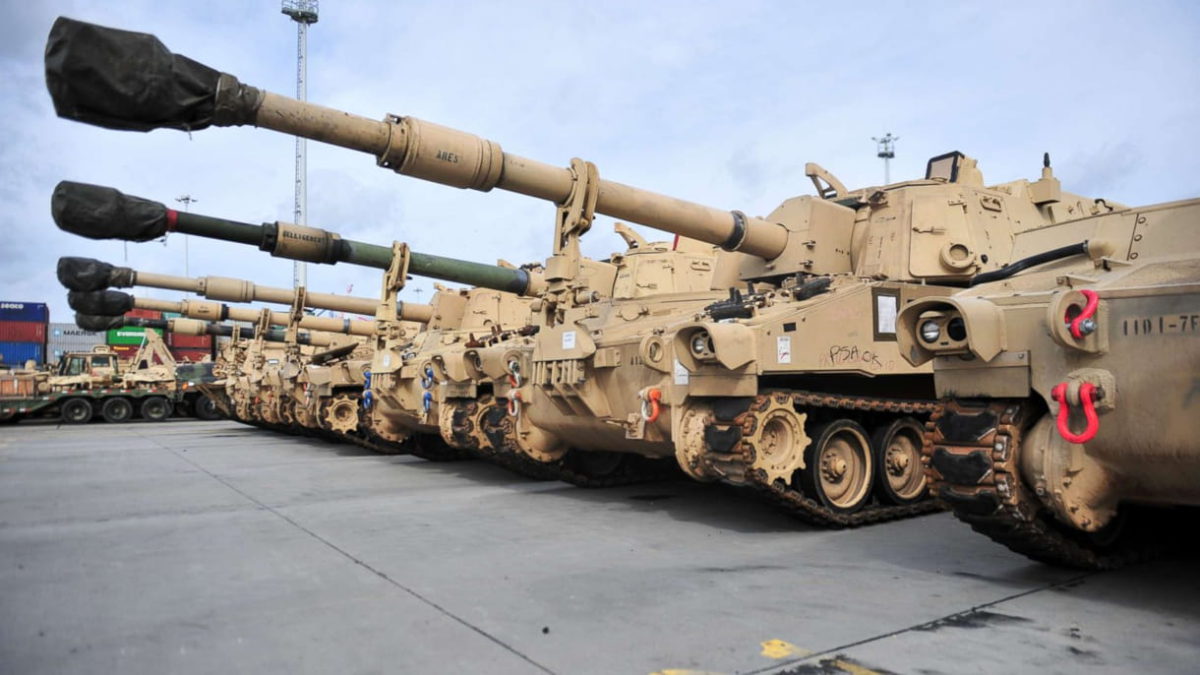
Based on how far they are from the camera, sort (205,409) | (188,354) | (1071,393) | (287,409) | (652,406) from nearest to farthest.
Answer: (1071,393)
(652,406)
(287,409)
(205,409)
(188,354)

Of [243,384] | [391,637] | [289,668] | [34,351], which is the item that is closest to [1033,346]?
→ [391,637]

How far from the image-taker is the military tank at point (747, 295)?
5892mm

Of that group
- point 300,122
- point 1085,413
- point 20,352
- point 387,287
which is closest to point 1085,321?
point 1085,413

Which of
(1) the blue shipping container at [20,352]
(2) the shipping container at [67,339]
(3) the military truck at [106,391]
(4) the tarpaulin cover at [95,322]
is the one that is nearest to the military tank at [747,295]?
(4) the tarpaulin cover at [95,322]

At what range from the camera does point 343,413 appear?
1523 cm

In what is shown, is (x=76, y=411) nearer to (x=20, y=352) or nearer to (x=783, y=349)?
(x=20, y=352)

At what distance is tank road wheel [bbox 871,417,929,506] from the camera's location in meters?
7.81

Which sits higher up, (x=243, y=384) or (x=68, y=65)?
(x=68, y=65)

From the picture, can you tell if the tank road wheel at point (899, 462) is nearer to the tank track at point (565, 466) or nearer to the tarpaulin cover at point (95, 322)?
the tank track at point (565, 466)

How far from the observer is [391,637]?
4375mm

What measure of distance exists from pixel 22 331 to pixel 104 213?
41257 millimetres

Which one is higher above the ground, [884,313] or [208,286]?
[208,286]

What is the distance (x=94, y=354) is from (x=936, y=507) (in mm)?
27731

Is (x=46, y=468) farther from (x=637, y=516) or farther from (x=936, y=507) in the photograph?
(x=936, y=507)
